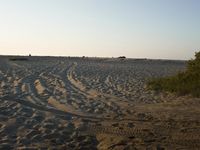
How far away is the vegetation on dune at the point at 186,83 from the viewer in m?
15.0

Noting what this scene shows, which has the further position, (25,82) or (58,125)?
(25,82)

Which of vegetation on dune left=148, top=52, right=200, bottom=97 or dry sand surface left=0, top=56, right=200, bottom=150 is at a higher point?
vegetation on dune left=148, top=52, right=200, bottom=97

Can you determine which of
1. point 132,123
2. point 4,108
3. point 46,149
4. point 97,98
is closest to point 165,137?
point 132,123

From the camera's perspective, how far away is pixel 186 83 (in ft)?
51.8

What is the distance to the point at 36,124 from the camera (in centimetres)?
934

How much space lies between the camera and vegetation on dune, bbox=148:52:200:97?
14963 mm

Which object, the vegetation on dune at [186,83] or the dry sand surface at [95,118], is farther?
the vegetation on dune at [186,83]

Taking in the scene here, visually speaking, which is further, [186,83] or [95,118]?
[186,83]

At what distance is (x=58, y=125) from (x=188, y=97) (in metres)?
6.47

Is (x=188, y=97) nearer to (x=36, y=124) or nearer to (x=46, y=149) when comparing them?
(x=36, y=124)

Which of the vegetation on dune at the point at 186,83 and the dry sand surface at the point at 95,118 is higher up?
the vegetation on dune at the point at 186,83

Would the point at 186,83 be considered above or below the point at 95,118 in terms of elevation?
above

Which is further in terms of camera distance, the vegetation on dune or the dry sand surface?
the vegetation on dune

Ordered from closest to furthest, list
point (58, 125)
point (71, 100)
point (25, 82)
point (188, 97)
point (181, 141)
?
point (181, 141)
point (58, 125)
point (71, 100)
point (188, 97)
point (25, 82)
